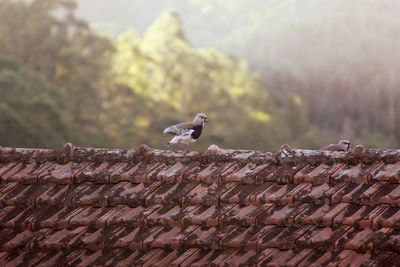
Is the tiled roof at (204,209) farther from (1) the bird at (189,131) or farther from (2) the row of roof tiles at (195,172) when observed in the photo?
(1) the bird at (189,131)

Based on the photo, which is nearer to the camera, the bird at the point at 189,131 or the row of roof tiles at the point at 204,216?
the row of roof tiles at the point at 204,216

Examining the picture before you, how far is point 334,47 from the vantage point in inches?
3027

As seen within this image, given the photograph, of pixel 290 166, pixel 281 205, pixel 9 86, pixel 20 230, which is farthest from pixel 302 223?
pixel 9 86

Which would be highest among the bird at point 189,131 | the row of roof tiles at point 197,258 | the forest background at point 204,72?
the forest background at point 204,72

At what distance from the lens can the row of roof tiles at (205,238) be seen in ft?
11.9

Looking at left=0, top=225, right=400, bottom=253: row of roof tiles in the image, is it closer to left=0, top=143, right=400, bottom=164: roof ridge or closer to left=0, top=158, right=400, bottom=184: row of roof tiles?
left=0, top=158, right=400, bottom=184: row of roof tiles

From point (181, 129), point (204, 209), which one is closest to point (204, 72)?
point (181, 129)

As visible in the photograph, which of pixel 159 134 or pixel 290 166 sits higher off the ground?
pixel 159 134

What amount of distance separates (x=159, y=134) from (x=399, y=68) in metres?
34.7

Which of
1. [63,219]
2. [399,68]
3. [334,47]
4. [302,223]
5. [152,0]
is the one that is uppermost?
[152,0]

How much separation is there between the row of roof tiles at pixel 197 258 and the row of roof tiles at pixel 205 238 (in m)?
0.03

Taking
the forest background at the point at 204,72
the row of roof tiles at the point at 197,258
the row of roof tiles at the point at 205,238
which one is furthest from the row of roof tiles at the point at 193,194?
the forest background at the point at 204,72

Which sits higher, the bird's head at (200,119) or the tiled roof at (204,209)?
the bird's head at (200,119)

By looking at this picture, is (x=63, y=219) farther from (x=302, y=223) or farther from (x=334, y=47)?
(x=334, y=47)
